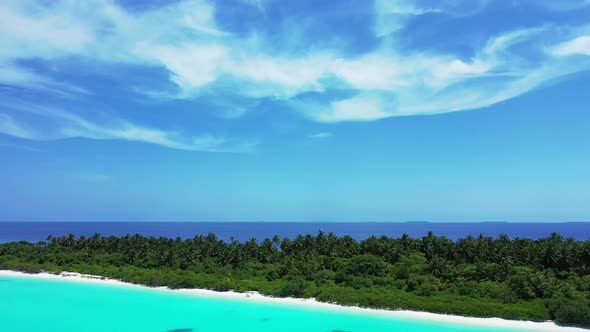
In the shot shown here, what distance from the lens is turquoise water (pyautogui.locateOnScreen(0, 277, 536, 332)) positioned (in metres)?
33.0

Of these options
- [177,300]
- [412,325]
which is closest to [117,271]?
[177,300]

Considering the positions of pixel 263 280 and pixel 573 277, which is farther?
pixel 263 280

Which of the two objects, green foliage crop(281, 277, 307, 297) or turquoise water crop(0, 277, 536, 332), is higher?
green foliage crop(281, 277, 307, 297)

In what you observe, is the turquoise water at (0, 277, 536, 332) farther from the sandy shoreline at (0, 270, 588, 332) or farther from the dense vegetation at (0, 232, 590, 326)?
the dense vegetation at (0, 232, 590, 326)

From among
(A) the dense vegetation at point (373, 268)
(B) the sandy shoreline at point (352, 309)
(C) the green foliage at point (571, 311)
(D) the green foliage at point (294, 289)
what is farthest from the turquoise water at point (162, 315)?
(C) the green foliage at point (571, 311)

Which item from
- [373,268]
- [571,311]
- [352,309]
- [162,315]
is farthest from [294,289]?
[571,311]

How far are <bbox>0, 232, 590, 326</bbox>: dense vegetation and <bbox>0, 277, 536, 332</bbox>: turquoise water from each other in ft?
14.2

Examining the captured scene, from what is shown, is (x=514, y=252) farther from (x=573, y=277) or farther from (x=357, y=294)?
(x=357, y=294)

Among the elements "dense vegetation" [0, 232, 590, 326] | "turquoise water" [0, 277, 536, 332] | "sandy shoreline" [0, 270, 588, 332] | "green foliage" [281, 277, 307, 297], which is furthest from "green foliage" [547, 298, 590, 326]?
"green foliage" [281, 277, 307, 297]

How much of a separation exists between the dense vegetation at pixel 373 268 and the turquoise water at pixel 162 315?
14.2ft

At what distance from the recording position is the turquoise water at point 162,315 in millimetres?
33000

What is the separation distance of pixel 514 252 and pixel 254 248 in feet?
110

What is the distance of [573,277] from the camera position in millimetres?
43469

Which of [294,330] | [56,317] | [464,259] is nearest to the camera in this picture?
[294,330]
